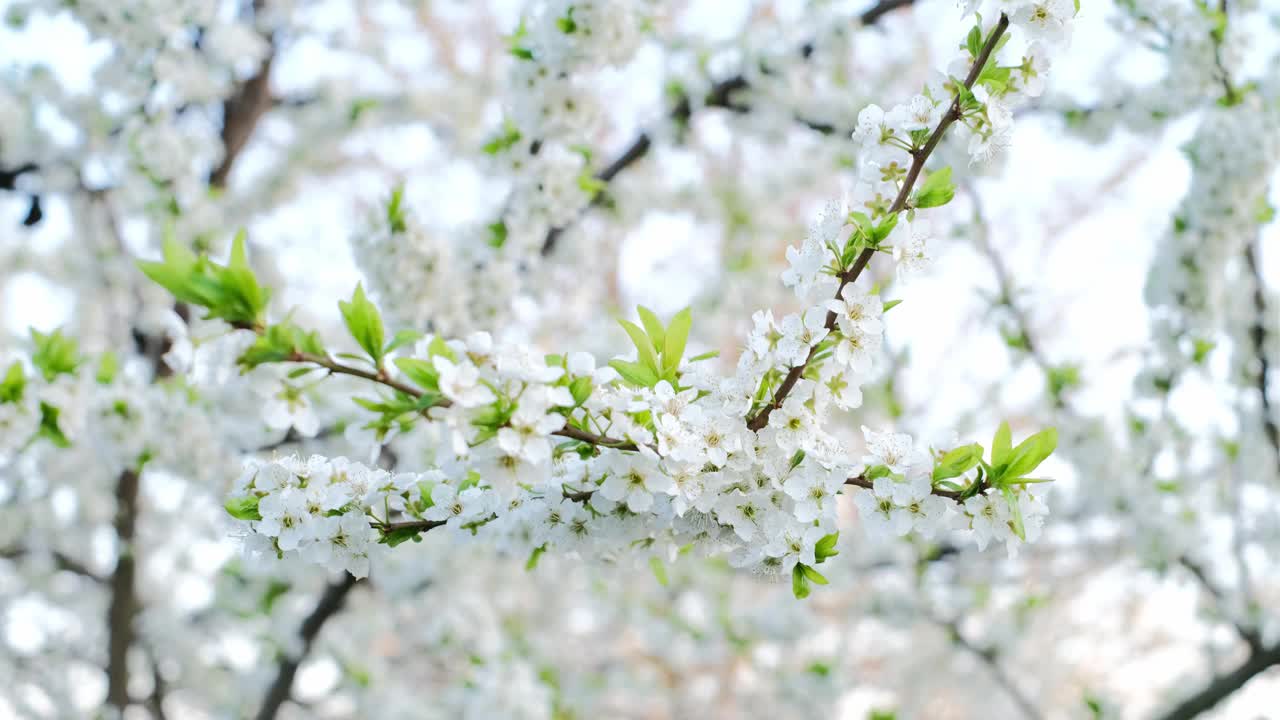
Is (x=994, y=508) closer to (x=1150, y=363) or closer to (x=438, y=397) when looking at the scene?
(x=438, y=397)

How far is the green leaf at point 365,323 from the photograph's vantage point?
144 centimetres

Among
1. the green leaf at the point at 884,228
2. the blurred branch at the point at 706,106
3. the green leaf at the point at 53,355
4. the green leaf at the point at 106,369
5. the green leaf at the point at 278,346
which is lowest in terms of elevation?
the green leaf at the point at 53,355

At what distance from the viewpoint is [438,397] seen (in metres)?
1.35

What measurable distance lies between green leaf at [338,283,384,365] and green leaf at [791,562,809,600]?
0.72 meters

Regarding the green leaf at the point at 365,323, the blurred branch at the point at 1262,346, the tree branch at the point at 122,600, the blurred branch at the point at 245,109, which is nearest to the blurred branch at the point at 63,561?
the tree branch at the point at 122,600

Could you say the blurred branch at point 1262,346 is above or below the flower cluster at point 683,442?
above

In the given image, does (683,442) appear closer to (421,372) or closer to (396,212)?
(421,372)

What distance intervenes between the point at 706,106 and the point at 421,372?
2.90 metres

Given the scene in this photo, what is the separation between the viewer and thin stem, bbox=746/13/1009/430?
1.43 meters

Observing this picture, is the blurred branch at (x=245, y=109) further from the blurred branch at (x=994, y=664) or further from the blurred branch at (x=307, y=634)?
the blurred branch at (x=994, y=664)

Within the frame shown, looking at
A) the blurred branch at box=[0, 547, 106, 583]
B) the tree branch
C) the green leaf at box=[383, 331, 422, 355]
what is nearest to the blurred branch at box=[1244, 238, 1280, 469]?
the green leaf at box=[383, 331, 422, 355]

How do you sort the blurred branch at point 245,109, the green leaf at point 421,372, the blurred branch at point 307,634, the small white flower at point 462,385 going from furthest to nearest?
1. the blurred branch at point 245,109
2. the blurred branch at point 307,634
3. the green leaf at point 421,372
4. the small white flower at point 462,385

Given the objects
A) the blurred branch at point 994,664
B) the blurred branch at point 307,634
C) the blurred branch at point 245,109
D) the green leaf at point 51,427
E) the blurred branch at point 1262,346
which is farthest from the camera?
the blurred branch at point 245,109

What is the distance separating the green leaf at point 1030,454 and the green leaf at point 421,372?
84 centimetres
